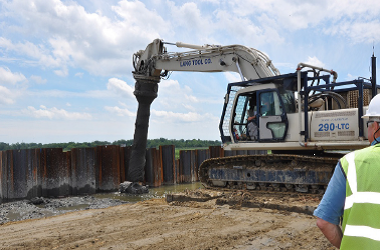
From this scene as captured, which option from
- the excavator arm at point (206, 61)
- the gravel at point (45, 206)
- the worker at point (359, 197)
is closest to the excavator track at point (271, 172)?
the excavator arm at point (206, 61)

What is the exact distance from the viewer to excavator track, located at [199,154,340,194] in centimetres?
829

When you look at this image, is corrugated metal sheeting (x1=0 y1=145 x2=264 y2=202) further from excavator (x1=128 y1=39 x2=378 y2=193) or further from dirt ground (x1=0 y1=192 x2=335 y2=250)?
excavator (x1=128 y1=39 x2=378 y2=193)

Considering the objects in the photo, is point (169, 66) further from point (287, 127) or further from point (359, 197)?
point (359, 197)

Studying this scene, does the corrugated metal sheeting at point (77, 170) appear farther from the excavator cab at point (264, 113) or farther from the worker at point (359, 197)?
the worker at point (359, 197)

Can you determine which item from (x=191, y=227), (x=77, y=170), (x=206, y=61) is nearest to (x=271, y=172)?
(x=191, y=227)

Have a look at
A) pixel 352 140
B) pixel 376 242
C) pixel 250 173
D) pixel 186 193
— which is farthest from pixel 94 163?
pixel 376 242

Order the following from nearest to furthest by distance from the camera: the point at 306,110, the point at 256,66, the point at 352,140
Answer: the point at 352,140, the point at 306,110, the point at 256,66

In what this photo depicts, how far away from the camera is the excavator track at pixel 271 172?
8.29 m

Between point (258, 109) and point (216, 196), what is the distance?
7.49 feet

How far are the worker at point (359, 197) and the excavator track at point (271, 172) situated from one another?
20.4ft

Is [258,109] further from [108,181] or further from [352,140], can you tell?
[108,181]

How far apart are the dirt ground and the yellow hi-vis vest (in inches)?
147

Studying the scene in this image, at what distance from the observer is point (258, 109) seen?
9008 millimetres

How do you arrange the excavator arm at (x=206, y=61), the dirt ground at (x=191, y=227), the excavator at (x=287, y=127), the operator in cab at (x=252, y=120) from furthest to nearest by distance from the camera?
the excavator arm at (x=206, y=61)
the operator in cab at (x=252, y=120)
the excavator at (x=287, y=127)
the dirt ground at (x=191, y=227)
